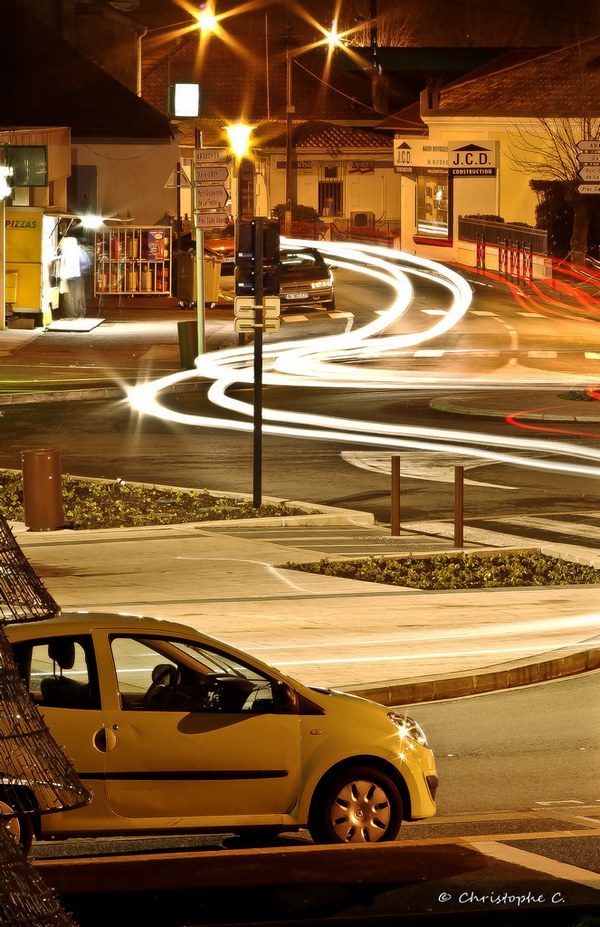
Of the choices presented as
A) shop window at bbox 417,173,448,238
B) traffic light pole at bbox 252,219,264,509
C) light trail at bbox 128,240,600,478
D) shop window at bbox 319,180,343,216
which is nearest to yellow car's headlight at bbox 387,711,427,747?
traffic light pole at bbox 252,219,264,509

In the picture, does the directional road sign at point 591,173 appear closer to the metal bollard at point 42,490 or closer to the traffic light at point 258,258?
the traffic light at point 258,258

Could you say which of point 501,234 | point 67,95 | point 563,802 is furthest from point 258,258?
point 501,234

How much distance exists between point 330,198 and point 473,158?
20961mm

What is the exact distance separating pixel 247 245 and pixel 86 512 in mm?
3476

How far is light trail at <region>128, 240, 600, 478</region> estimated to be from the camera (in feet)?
77.8

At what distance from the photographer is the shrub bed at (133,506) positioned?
1820 cm

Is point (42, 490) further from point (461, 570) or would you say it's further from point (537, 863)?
point (537, 863)

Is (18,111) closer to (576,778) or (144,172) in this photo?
(144,172)

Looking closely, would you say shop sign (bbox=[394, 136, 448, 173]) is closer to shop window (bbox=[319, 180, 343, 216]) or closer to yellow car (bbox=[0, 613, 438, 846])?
shop window (bbox=[319, 180, 343, 216])

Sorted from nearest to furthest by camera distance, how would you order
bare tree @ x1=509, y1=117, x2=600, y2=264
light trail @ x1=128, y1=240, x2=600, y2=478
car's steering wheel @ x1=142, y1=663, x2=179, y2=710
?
car's steering wheel @ x1=142, y1=663, x2=179, y2=710 < light trail @ x1=128, y1=240, x2=600, y2=478 < bare tree @ x1=509, y1=117, x2=600, y2=264

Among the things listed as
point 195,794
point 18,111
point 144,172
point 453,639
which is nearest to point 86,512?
point 453,639

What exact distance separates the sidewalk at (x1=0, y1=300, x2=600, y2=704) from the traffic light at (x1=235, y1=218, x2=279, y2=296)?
2.66 metres

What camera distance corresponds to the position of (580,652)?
12.4 meters

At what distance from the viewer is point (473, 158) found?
59.2 metres
